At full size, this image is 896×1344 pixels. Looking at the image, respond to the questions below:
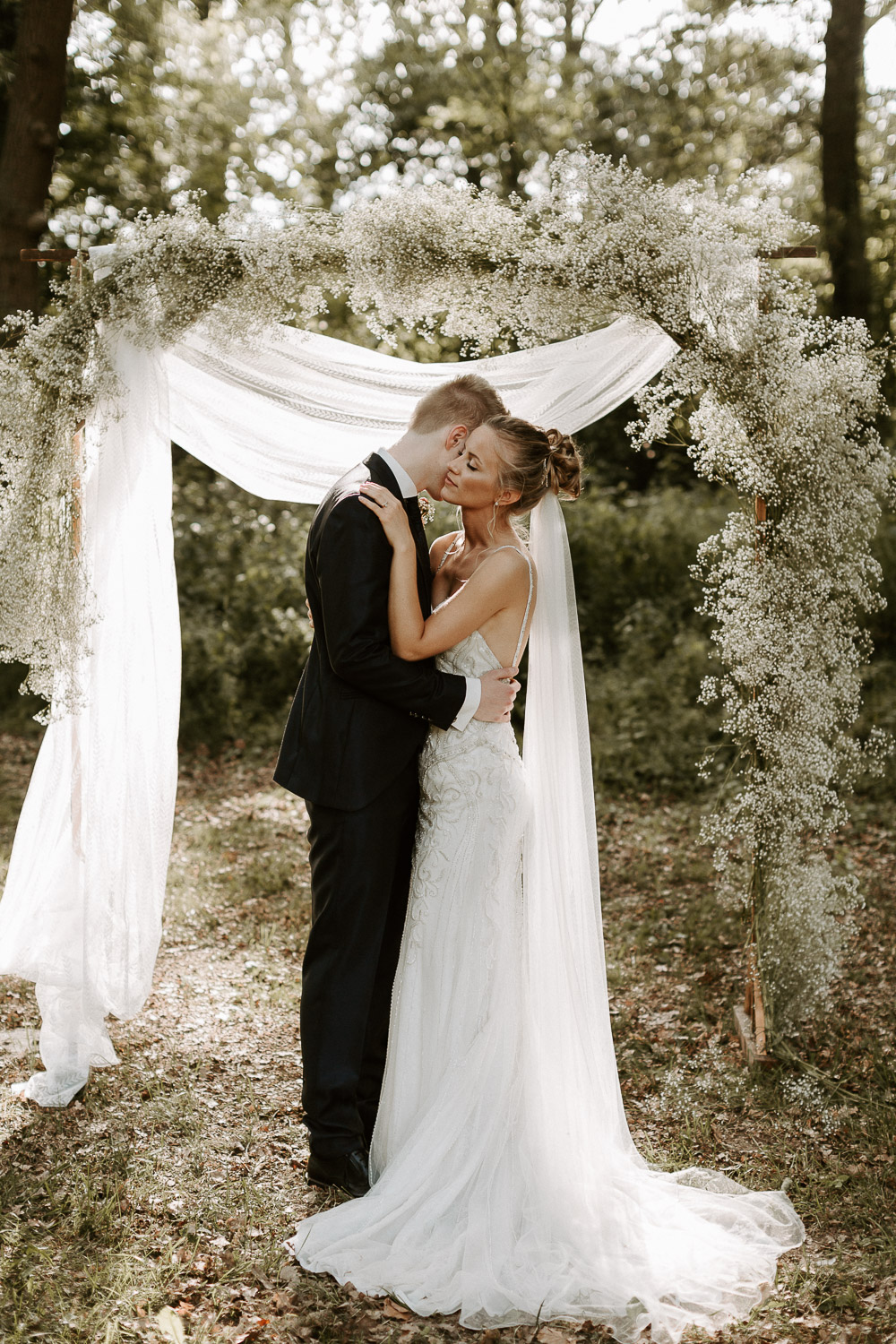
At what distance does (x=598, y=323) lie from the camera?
4309mm

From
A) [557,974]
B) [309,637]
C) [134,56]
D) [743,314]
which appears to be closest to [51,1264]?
[557,974]

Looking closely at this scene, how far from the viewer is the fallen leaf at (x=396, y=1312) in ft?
9.70

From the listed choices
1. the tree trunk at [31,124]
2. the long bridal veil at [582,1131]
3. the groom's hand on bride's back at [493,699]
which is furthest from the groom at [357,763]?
the tree trunk at [31,124]

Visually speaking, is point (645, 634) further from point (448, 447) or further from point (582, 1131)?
point (582, 1131)

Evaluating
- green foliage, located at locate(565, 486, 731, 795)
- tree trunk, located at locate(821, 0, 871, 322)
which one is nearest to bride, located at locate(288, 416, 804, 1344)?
green foliage, located at locate(565, 486, 731, 795)

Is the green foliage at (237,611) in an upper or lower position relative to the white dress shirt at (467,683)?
upper

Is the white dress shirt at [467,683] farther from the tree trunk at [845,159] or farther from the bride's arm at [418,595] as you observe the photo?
the tree trunk at [845,159]

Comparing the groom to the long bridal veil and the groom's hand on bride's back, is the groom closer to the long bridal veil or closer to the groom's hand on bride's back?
the groom's hand on bride's back

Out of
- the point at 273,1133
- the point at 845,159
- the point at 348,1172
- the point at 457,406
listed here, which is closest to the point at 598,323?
the point at 457,406

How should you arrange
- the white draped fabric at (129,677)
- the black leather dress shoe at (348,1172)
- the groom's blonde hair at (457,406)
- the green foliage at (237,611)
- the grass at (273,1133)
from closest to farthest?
the grass at (273,1133) < the black leather dress shoe at (348,1172) < the groom's blonde hair at (457,406) < the white draped fabric at (129,677) < the green foliage at (237,611)

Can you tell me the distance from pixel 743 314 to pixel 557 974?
2503mm

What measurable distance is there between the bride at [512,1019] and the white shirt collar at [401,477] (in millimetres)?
97

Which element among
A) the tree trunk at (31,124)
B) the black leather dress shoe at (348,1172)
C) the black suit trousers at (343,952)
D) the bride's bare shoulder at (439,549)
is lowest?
the black leather dress shoe at (348,1172)

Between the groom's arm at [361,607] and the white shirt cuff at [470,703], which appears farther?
the white shirt cuff at [470,703]
